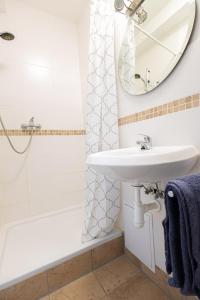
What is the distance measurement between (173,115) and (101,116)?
1.79 ft

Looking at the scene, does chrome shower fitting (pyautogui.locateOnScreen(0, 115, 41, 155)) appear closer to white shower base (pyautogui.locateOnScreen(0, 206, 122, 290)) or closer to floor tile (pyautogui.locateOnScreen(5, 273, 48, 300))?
white shower base (pyautogui.locateOnScreen(0, 206, 122, 290))

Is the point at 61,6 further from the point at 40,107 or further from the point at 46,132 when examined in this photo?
A: the point at 46,132

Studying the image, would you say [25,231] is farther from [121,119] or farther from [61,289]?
[121,119]

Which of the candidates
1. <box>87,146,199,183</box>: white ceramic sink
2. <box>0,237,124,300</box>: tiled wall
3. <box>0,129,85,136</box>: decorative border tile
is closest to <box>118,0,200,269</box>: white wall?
<box>87,146,199,183</box>: white ceramic sink

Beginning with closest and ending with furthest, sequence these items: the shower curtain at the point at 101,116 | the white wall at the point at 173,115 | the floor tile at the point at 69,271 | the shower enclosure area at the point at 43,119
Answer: the white wall at the point at 173,115 → the floor tile at the point at 69,271 → the shower curtain at the point at 101,116 → the shower enclosure area at the point at 43,119

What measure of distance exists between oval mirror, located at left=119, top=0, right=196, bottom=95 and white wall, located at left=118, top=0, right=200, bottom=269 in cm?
4

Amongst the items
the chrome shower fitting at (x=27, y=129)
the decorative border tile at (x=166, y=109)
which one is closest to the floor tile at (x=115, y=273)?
the decorative border tile at (x=166, y=109)

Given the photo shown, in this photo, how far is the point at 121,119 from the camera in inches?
50.0

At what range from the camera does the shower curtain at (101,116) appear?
1242mm

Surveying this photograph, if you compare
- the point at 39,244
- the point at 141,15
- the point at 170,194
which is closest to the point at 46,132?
the point at 39,244

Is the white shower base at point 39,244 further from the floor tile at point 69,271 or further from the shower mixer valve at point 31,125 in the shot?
the shower mixer valve at point 31,125

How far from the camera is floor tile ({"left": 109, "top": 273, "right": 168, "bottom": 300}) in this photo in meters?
1.00

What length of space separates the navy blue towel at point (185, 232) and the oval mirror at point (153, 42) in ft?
2.10

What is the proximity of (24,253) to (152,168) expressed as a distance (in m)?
1.15
